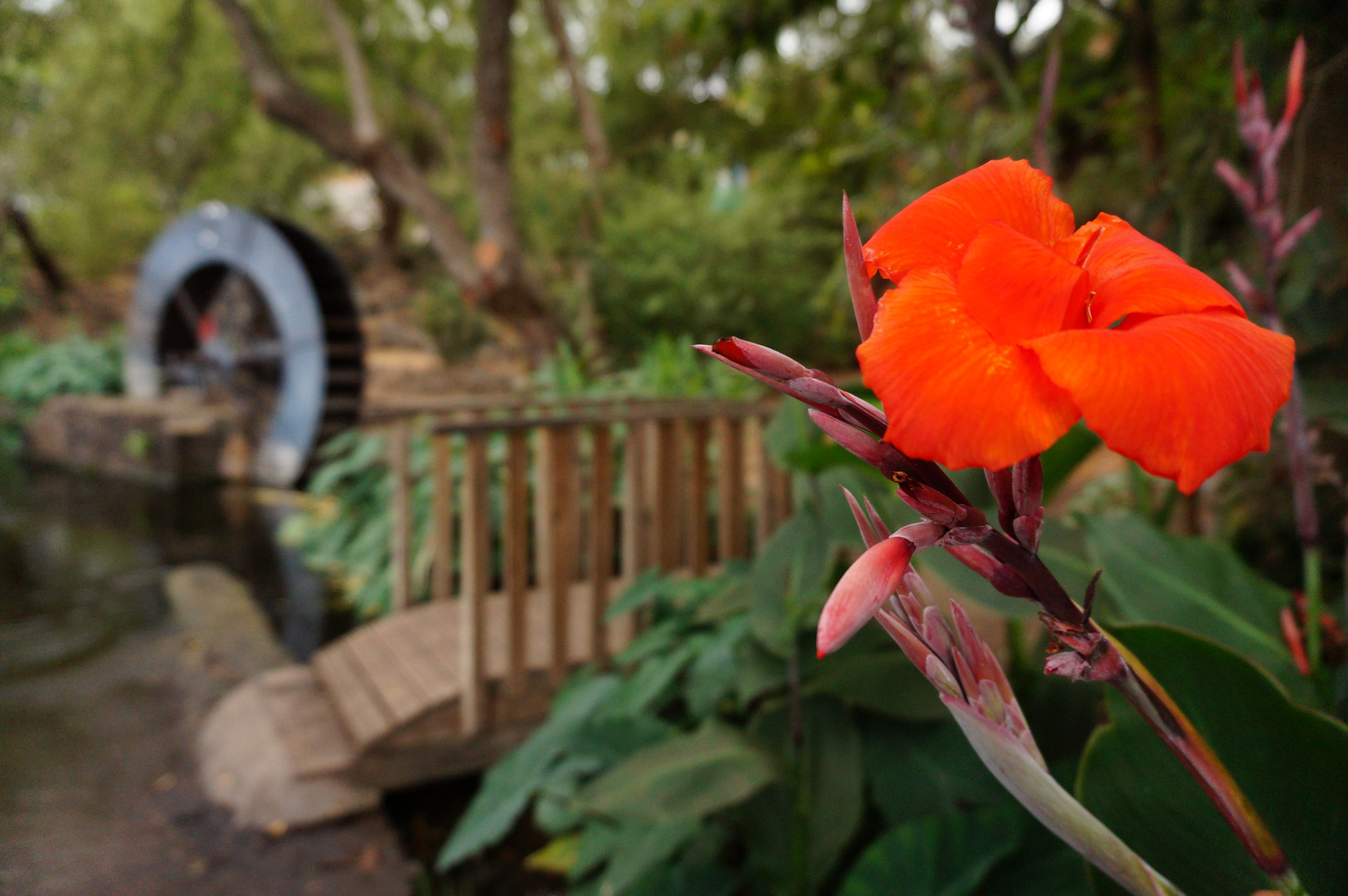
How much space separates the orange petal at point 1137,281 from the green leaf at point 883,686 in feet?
3.98

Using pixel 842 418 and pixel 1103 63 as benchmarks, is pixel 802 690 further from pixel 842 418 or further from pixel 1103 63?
pixel 1103 63

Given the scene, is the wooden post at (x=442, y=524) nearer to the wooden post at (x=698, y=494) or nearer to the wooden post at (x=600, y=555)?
the wooden post at (x=600, y=555)

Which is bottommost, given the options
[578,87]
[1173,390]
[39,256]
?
[1173,390]

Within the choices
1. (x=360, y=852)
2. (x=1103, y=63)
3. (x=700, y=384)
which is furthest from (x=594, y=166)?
(x=360, y=852)

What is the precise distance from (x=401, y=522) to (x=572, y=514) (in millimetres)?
1136

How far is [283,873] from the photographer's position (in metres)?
1.43

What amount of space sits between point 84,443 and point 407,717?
134 cm

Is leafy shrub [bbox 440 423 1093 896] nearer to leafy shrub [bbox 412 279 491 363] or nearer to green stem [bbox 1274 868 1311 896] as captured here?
green stem [bbox 1274 868 1311 896]

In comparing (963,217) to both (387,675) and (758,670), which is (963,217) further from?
(387,675)

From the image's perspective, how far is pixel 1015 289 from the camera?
26 centimetres

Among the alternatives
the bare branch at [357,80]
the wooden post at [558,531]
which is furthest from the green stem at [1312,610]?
the bare branch at [357,80]

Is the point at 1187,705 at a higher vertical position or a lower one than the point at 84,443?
lower

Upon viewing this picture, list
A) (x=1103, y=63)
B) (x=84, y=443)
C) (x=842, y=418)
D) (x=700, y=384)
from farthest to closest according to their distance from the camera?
(x=700, y=384), (x=1103, y=63), (x=84, y=443), (x=842, y=418)

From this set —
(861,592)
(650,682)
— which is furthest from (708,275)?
(861,592)
